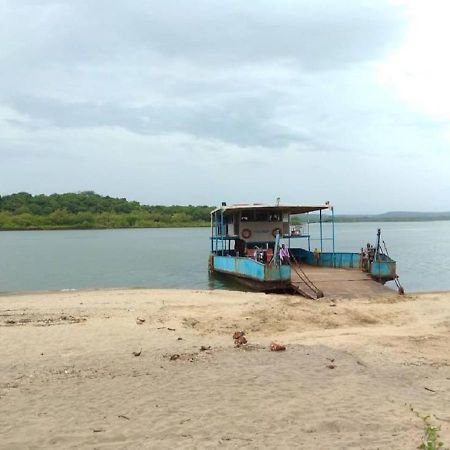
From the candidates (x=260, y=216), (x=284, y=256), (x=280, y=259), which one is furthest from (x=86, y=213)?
(x=280, y=259)

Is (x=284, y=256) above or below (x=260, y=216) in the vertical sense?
below

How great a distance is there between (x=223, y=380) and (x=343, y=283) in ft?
34.2

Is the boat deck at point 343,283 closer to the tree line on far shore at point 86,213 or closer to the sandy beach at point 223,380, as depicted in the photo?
the sandy beach at point 223,380

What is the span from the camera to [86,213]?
120 metres

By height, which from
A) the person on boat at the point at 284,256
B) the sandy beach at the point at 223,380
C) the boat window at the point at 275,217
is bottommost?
the sandy beach at the point at 223,380

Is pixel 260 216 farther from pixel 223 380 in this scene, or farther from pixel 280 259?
pixel 223 380

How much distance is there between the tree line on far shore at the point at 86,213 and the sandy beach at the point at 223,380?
108m

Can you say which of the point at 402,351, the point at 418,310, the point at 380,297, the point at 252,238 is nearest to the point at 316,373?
the point at 402,351

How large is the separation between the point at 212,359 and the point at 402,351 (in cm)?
306

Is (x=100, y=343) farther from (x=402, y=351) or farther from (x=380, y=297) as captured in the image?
(x=380, y=297)

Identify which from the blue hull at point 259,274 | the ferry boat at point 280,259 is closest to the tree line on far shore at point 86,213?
the ferry boat at point 280,259

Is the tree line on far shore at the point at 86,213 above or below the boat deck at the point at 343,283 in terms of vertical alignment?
above

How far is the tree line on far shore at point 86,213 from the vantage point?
11375 cm

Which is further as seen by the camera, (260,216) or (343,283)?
(260,216)
